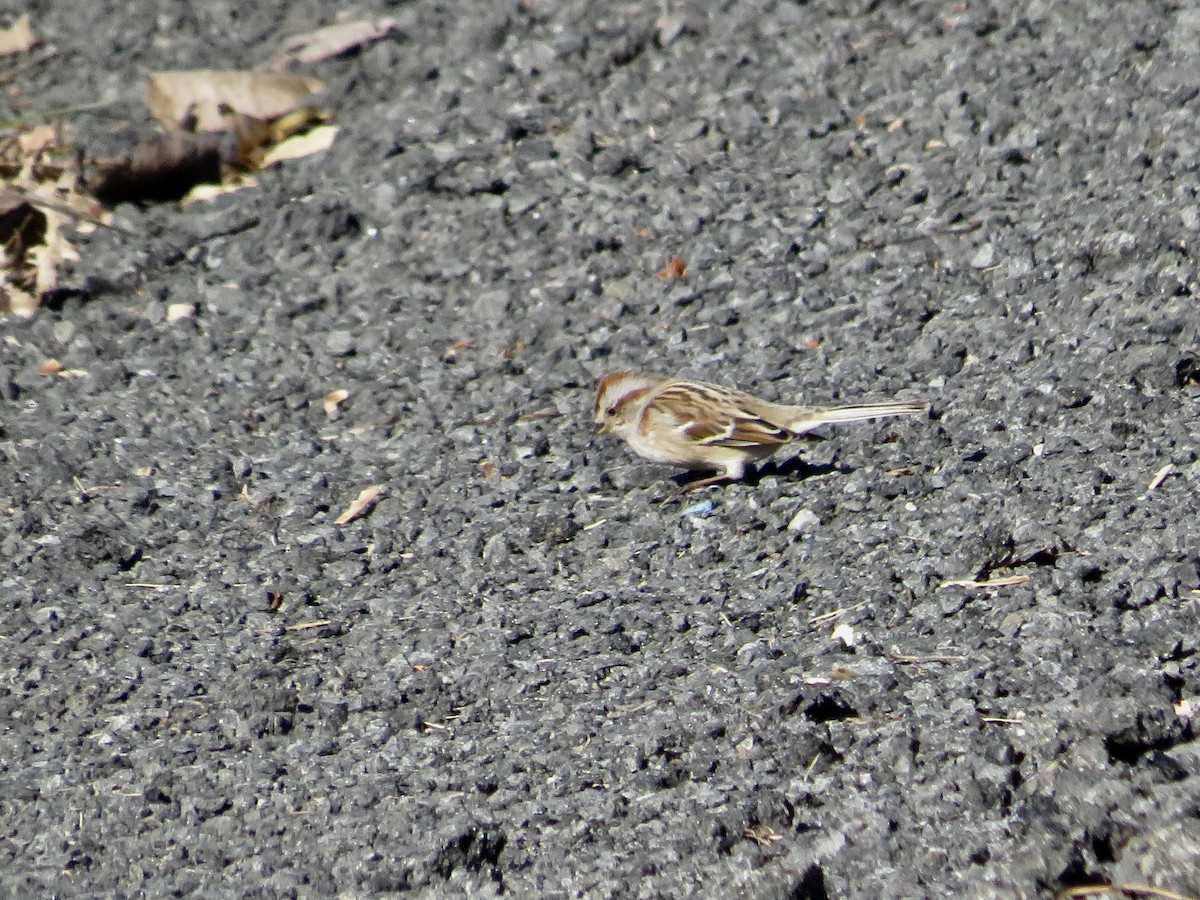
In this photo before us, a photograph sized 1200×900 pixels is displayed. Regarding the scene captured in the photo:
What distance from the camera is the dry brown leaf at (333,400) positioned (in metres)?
6.62

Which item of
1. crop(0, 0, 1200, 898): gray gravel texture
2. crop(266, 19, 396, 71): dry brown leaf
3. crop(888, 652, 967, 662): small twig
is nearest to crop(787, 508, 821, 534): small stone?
crop(0, 0, 1200, 898): gray gravel texture

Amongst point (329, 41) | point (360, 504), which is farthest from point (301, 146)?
point (360, 504)

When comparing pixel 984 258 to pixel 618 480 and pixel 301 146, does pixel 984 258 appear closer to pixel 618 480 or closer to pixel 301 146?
pixel 618 480

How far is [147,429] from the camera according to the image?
6531mm

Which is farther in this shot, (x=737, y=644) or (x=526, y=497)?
(x=526, y=497)

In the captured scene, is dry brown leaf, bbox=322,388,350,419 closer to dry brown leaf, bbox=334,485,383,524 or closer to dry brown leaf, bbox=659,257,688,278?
dry brown leaf, bbox=334,485,383,524

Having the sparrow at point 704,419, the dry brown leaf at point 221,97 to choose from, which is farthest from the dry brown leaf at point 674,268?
the dry brown leaf at point 221,97

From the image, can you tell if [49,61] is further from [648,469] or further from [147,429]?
[648,469]

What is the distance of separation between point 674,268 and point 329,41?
2.96 m

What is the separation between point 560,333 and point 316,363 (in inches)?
40.8

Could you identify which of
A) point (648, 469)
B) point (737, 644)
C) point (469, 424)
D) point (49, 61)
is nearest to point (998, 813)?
point (737, 644)

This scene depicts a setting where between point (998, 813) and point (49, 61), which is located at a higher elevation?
point (998, 813)

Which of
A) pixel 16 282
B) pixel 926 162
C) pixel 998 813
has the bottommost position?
pixel 16 282

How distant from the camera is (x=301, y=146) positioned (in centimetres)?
822
